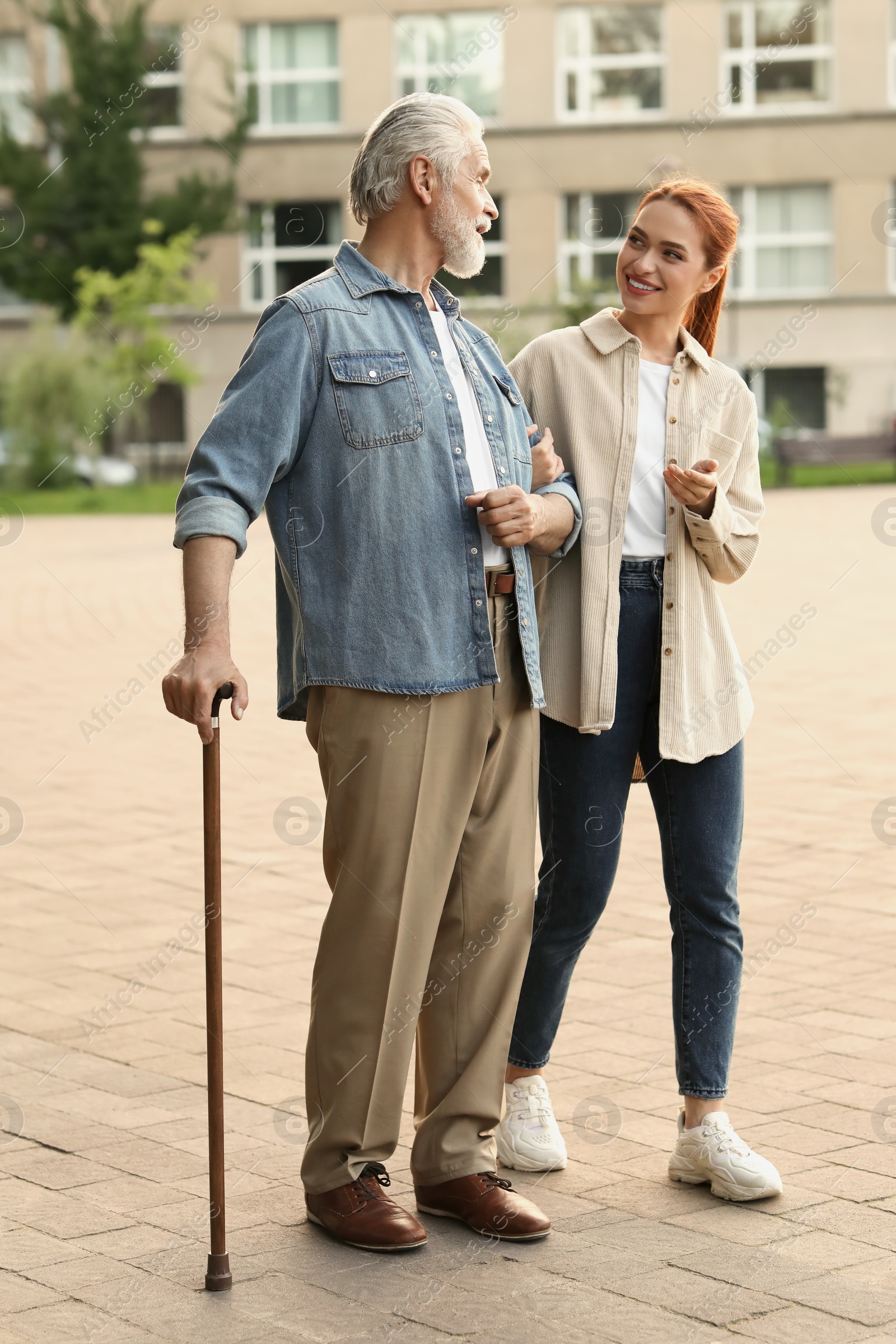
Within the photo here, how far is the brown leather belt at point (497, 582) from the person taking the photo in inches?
138

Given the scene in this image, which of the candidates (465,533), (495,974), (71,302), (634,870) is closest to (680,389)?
(465,533)

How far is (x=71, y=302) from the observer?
1710 inches

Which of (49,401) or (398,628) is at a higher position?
(398,628)

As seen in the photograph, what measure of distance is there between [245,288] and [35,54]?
803 centimetres

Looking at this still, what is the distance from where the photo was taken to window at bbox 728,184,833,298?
137 feet

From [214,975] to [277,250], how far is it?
43.2m

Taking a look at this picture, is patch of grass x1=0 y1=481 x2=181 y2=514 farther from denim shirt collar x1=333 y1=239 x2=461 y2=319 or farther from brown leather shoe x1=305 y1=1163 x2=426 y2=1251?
brown leather shoe x1=305 y1=1163 x2=426 y2=1251

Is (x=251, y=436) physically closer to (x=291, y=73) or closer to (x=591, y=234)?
(x=591, y=234)

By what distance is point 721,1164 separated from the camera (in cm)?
363

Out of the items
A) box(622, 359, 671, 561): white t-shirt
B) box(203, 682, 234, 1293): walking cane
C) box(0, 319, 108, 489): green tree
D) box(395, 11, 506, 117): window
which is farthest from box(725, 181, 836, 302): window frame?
box(203, 682, 234, 1293): walking cane

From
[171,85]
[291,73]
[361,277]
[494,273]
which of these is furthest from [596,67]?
A: [361,277]

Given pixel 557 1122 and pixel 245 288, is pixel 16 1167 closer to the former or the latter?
pixel 557 1122

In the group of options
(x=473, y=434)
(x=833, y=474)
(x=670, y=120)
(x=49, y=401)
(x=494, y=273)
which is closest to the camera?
A: (x=473, y=434)

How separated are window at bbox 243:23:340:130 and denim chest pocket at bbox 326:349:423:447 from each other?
41621mm
